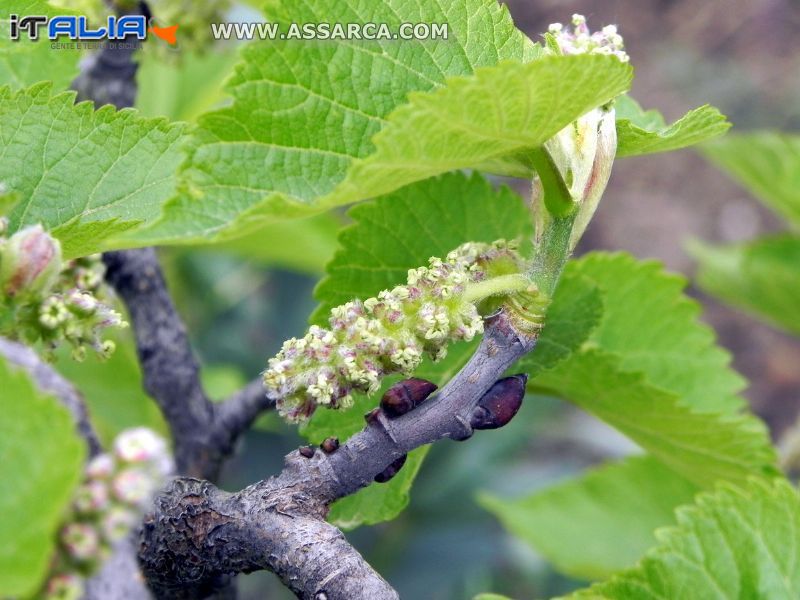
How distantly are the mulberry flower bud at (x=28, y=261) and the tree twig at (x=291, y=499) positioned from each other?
21 cm

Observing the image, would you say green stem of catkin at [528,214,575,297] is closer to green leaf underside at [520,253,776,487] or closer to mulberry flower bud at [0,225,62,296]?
green leaf underside at [520,253,776,487]

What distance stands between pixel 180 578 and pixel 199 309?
1.69m

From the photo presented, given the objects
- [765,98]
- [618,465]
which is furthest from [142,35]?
[765,98]

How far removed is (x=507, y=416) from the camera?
0.79 meters

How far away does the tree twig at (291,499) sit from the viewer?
74 centimetres

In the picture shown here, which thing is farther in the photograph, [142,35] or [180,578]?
[142,35]

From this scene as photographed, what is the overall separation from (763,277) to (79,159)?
1.31 m

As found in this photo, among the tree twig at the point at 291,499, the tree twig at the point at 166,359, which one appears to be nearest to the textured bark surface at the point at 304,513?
the tree twig at the point at 291,499

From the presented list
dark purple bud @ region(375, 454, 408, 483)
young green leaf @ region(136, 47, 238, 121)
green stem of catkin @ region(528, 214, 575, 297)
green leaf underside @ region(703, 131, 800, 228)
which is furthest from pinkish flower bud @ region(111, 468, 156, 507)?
green leaf underside @ region(703, 131, 800, 228)

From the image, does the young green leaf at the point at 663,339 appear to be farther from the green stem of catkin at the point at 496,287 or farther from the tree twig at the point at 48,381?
the tree twig at the point at 48,381

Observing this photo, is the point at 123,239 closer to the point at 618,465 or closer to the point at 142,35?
the point at 142,35

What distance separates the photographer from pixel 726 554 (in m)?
0.90

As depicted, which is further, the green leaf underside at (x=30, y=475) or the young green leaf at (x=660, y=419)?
the young green leaf at (x=660, y=419)

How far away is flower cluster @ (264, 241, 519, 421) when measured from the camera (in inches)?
29.1
